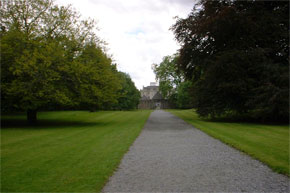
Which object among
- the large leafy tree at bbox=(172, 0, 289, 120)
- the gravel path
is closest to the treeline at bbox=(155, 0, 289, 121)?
the large leafy tree at bbox=(172, 0, 289, 120)

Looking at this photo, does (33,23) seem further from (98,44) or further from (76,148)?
(76,148)

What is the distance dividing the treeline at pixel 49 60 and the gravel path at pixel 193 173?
10.6 metres

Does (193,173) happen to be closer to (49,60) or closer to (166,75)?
(49,60)

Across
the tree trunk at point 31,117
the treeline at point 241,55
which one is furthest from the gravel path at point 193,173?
the tree trunk at point 31,117

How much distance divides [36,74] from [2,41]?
9.89 ft

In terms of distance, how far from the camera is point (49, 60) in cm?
1577

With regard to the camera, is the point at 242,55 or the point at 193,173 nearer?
the point at 193,173

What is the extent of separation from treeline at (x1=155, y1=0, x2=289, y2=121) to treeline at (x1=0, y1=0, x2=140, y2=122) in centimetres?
735

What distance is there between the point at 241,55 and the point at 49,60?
13065 mm

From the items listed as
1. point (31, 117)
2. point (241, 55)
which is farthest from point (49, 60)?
point (241, 55)

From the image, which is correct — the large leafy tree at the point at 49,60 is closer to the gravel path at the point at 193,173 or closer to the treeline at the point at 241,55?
the treeline at the point at 241,55

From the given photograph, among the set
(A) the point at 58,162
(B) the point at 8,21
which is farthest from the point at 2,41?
(A) the point at 58,162

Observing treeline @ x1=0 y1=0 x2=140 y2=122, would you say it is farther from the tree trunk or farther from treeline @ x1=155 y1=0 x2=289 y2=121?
treeline @ x1=155 y1=0 x2=289 y2=121

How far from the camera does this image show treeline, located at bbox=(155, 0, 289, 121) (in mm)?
15906
